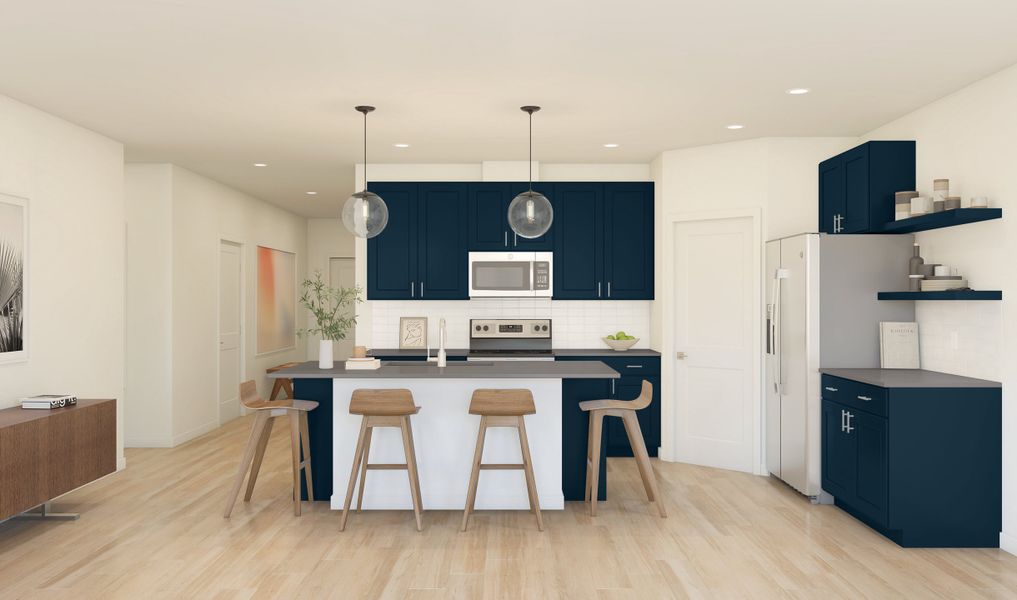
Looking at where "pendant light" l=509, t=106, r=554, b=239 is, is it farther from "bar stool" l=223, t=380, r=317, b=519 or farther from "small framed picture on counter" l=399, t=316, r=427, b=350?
"small framed picture on counter" l=399, t=316, r=427, b=350

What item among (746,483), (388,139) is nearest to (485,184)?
(388,139)

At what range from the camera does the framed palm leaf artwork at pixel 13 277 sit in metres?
4.80

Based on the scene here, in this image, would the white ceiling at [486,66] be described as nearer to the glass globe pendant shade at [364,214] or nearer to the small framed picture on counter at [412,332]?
the glass globe pendant shade at [364,214]

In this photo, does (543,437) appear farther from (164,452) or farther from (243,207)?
(243,207)

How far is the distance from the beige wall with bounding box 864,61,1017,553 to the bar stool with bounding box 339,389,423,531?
3382mm

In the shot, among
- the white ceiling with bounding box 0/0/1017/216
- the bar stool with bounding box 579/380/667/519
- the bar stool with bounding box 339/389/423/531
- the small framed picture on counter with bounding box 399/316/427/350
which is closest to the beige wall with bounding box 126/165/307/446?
the white ceiling with bounding box 0/0/1017/216

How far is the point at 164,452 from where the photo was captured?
6863 mm

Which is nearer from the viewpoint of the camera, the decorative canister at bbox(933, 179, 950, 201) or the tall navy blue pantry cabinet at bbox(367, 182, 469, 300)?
the decorative canister at bbox(933, 179, 950, 201)

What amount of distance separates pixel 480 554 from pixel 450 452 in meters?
0.96

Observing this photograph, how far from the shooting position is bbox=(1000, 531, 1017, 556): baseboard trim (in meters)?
4.12

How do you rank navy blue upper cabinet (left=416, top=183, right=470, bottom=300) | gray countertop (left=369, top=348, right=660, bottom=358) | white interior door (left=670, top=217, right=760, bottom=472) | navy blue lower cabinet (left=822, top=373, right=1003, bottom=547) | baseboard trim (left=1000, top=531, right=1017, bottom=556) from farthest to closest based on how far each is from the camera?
navy blue upper cabinet (left=416, top=183, right=470, bottom=300) < gray countertop (left=369, top=348, right=660, bottom=358) < white interior door (left=670, top=217, right=760, bottom=472) < navy blue lower cabinet (left=822, top=373, right=1003, bottom=547) < baseboard trim (left=1000, top=531, right=1017, bottom=556)

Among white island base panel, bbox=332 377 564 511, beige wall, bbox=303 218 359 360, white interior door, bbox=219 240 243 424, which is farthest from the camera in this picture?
beige wall, bbox=303 218 359 360

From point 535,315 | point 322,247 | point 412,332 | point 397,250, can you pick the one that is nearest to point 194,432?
point 412,332

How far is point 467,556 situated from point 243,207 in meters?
6.30
